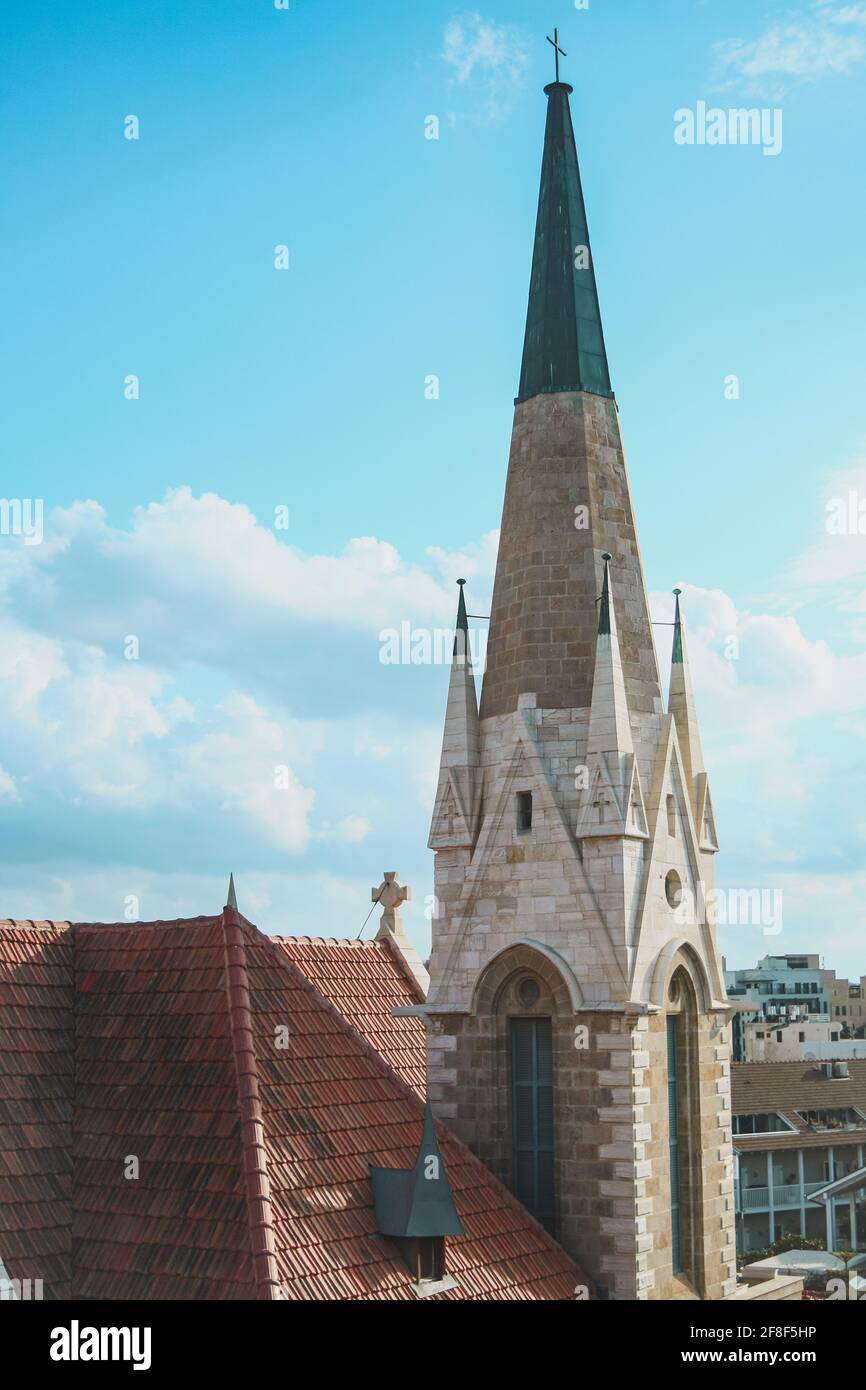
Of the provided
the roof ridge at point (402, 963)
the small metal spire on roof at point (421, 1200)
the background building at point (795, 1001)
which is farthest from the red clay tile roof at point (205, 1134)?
the background building at point (795, 1001)

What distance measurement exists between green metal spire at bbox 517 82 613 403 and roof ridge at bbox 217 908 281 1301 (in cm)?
1032

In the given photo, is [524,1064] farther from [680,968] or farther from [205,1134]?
[205,1134]

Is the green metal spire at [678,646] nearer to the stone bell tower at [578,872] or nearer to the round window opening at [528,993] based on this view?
Answer: the stone bell tower at [578,872]

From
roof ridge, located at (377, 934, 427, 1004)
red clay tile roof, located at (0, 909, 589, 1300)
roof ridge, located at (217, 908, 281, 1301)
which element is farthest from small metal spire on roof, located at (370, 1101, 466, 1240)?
roof ridge, located at (377, 934, 427, 1004)

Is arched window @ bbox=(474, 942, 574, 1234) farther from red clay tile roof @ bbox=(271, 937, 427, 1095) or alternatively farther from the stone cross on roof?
the stone cross on roof

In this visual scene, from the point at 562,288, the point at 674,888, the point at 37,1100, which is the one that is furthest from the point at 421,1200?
the point at 562,288

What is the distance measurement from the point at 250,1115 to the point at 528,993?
5.77m

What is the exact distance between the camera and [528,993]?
23141 mm

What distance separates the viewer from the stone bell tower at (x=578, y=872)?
22141 millimetres

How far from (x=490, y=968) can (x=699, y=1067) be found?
145 inches

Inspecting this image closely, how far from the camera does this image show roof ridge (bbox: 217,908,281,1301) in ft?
55.7

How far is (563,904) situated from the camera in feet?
74.5
